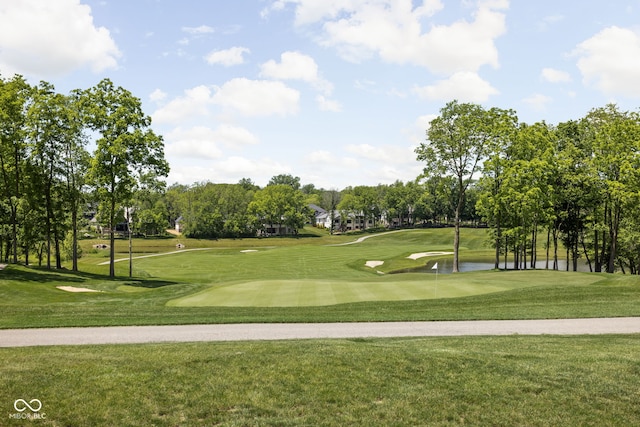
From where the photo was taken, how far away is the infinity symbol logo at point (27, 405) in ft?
28.9

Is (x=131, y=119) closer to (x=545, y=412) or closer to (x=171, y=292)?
(x=171, y=292)

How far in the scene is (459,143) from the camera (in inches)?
1645

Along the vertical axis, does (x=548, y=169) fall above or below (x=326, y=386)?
above

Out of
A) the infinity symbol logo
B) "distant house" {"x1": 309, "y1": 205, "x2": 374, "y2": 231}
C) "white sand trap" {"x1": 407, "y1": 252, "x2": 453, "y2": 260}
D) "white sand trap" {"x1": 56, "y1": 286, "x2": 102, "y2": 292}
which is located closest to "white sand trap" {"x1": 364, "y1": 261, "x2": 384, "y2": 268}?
"white sand trap" {"x1": 407, "y1": 252, "x2": 453, "y2": 260}

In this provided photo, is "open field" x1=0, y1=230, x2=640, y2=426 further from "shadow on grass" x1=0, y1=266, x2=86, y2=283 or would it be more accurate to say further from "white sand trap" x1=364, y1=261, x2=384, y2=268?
"white sand trap" x1=364, y1=261, x2=384, y2=268

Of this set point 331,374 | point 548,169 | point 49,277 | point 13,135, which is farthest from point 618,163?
point 13,135

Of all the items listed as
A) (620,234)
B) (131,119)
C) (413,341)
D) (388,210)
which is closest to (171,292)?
(131,119)

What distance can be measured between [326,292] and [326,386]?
17.2m

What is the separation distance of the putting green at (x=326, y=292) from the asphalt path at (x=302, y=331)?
17.6ft

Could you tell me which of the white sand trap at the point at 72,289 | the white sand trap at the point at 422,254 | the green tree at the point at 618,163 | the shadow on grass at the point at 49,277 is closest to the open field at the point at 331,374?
the white sand trap at the point at 72,289

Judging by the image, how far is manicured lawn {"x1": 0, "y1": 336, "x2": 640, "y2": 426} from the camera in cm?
884

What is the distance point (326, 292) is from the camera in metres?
27.3

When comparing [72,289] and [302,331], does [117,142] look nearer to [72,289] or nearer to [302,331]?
[72,289]

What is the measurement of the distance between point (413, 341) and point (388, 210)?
137 m
